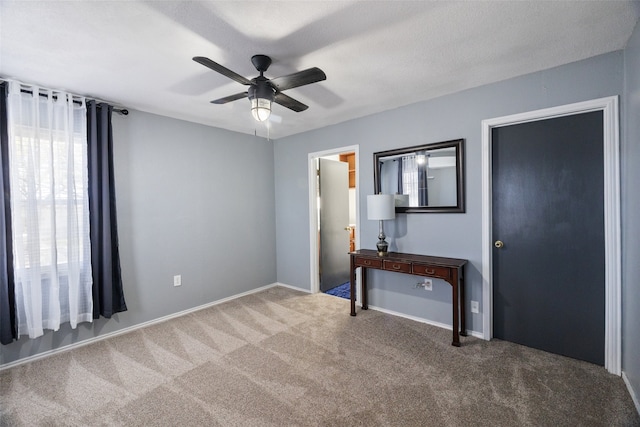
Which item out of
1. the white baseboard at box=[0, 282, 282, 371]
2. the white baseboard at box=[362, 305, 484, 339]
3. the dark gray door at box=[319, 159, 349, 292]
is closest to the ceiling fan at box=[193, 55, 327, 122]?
the dark gray door at box=[319, 159, 349, 292]

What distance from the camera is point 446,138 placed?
2.89 meters

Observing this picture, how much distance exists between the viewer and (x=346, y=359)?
239cm

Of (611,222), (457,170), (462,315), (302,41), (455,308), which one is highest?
(302,41)

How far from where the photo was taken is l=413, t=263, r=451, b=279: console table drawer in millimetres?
2611

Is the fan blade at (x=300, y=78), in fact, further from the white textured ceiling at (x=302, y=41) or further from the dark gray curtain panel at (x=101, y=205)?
the dark gray curtain panel at (x=101, y=205)

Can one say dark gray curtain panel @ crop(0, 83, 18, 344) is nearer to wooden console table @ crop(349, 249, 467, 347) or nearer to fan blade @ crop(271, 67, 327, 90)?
fan blade @ crop(271, 67, 327, 90)

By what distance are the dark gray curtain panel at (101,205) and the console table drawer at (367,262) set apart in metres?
2.56

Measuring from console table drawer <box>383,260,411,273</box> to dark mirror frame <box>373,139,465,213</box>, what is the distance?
0.62m

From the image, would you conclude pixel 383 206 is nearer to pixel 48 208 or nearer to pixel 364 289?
pixel 364 289

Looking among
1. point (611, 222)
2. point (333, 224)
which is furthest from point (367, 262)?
point (611, 222)

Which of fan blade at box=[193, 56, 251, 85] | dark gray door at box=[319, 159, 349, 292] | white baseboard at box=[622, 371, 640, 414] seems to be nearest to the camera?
fan blade at box=[193, 56, 251, 85]

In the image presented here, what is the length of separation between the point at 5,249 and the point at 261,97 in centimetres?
Result: 240

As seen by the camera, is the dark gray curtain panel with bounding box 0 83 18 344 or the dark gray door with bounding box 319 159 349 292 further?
the dark gray door with bounding box 319 159 349 292

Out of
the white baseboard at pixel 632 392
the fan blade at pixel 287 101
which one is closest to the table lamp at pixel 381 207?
the fan blade at pixel 287 101
